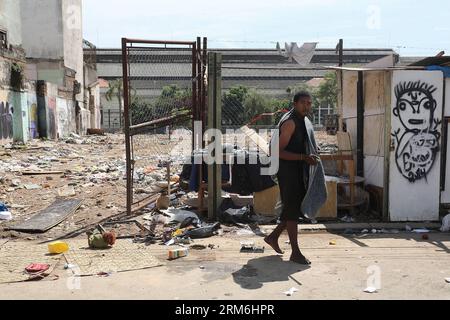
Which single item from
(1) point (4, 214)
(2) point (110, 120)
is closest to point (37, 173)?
(1) point (4, 214)

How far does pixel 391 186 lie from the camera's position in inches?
249

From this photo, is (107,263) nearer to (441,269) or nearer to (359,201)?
(441,269)

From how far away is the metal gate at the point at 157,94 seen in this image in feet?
20.8

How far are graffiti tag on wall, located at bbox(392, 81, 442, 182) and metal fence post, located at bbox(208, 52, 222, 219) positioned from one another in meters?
2.47

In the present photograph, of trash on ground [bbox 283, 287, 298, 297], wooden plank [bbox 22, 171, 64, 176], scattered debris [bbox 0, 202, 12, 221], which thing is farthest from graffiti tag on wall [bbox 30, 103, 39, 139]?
trash on ground [bbox 283, 287, 298, 297]

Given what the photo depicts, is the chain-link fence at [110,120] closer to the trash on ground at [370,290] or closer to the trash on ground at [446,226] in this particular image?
the trash on ground at [446,226]

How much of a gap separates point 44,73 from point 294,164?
3162 cm

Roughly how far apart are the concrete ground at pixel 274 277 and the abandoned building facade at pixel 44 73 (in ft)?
52.8

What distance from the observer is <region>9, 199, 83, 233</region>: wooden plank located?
5969 millimetres

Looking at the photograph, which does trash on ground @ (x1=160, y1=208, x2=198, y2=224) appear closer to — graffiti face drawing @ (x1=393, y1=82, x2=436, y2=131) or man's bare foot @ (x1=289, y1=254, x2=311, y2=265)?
man's bare foot @ (x1=289, y1=254, x2=311, y2=265)

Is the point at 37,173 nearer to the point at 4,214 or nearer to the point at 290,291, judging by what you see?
the point at 4,214

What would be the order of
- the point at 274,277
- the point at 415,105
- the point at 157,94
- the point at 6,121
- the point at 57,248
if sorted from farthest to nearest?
the point at 6,121 < the point at 157,94 < the point at 415,105 < the point at 57,248 < the point at 274,277

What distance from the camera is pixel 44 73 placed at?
32.4 m
